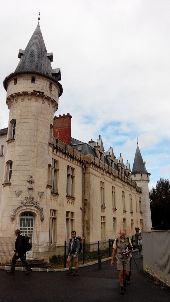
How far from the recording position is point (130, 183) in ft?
134

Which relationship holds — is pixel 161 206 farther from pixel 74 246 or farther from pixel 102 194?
pixel 74 246

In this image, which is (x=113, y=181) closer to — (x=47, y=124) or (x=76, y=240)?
→ (x=47, y=124)

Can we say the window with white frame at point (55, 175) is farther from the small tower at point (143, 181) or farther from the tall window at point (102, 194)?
the small tower at point (143, 181)

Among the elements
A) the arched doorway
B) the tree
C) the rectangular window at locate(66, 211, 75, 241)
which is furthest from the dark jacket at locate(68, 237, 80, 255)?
the tree

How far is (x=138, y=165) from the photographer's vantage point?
4884 cm

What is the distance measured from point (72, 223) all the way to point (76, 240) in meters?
10.6

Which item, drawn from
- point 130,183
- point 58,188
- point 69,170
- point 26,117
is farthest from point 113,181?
point 26,117

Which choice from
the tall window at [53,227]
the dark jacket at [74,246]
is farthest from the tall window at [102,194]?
the dark jacket at [74,246]

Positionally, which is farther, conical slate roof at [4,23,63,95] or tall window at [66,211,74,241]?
tall window at [66,211,74,241]

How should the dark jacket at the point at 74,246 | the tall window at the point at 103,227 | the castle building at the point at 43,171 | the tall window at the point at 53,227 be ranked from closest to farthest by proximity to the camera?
the dark jacket at the point at 74,246
the castle building at the point at 43,171
the tall window at the point at 53,227
the tall window at the point at 103,227

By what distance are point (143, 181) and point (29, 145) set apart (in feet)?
97.0

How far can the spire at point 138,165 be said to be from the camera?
47.9 meters

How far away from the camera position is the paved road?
855cm

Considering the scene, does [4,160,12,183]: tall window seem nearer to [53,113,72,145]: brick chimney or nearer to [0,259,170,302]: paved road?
[53,113,72,145]: brick chimney
